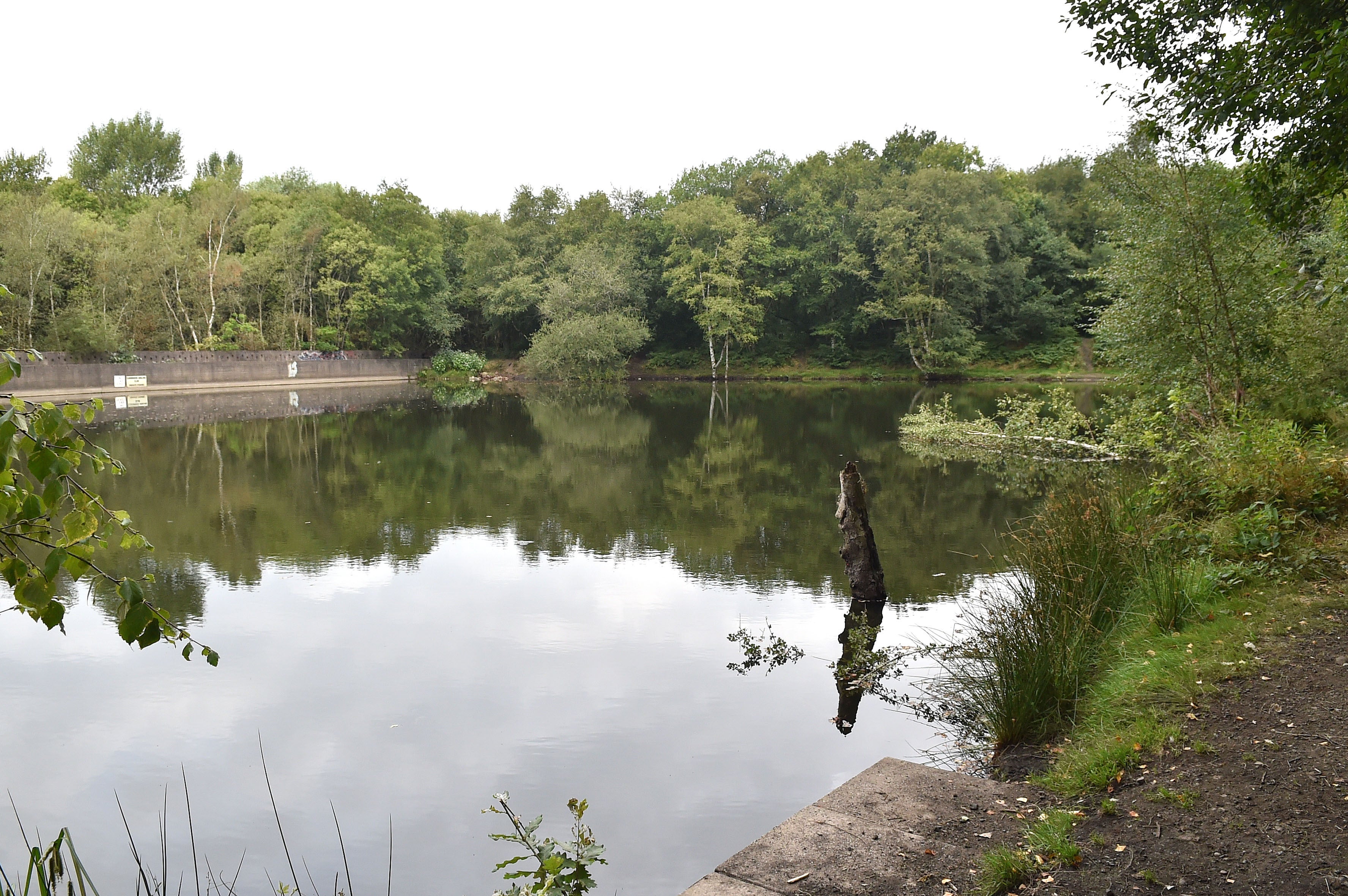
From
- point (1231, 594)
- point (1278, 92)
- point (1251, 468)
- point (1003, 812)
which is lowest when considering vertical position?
point (1003, 812)

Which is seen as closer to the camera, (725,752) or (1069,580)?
(725,752)

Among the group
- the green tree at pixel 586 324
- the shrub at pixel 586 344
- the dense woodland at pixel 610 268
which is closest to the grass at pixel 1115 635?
the dense woodland at pixel 610 268

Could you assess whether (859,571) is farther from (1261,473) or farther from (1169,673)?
(1169,673)

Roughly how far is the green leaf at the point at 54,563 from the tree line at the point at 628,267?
4074 centimetres

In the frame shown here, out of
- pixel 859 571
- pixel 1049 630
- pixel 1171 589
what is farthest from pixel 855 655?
pixel 1171 589

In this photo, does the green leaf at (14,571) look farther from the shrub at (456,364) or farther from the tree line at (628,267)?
the shrub at (456,364)

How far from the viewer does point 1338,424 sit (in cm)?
1019

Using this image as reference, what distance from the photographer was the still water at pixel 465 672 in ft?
14.9

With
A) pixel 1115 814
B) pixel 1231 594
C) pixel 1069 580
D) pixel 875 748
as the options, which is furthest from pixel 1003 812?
pixel 1231 594

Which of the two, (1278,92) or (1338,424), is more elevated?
(1278,92)

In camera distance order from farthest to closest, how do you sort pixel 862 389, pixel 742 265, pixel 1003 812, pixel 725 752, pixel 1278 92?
pixel 742 265, pixel 862 389, pixel 1278 92, pixel 725 752, pixel 1003 812

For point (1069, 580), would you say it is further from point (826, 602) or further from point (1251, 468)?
point (826, 602)

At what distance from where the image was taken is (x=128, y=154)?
73.3 metres

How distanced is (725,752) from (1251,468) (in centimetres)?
459
